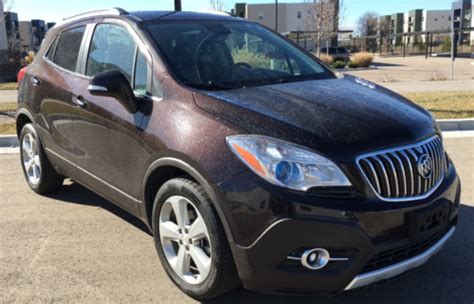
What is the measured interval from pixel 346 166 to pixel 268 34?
7.36ft

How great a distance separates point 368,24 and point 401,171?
10647 cm

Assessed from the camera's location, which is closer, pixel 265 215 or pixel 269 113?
pixel 265 215

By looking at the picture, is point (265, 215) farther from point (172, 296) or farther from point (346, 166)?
point (172, 296)

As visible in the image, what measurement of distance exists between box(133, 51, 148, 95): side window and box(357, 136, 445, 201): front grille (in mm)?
1637

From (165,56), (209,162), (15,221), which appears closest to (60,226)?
(15,221)

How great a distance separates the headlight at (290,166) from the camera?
100 inches

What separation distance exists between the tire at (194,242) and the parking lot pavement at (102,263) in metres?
0.20

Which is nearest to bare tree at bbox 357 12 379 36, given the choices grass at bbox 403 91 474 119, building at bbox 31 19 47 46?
building at bbox 31 19 47 46

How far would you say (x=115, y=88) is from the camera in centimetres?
328

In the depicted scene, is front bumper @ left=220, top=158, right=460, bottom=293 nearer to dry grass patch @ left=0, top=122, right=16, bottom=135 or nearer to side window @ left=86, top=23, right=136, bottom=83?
side window @ left=86, top=23, right=136, bottom=83

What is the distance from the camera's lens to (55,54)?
4781mm

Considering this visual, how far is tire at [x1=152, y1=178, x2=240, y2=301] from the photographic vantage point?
2.78 metres

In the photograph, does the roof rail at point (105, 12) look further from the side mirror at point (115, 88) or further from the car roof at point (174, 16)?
the side mirror at point (115, 88)

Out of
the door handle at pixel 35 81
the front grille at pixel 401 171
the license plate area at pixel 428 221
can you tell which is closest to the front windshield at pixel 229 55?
the front grille at pixel 401 171
